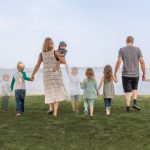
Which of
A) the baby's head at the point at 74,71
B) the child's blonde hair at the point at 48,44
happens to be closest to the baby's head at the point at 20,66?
the child's blonde hair at the point at 48,44

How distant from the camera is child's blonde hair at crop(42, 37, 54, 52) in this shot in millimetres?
14838

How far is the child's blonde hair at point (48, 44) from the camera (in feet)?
48.7

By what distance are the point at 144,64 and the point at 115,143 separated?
18.3 feet

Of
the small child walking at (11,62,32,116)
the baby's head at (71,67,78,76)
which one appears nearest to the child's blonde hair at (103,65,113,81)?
the baby's head at (71,67,78,76)

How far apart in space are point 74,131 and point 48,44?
10.4 feet

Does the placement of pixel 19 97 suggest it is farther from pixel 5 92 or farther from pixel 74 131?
pixel 74 131

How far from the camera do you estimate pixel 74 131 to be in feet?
41.9

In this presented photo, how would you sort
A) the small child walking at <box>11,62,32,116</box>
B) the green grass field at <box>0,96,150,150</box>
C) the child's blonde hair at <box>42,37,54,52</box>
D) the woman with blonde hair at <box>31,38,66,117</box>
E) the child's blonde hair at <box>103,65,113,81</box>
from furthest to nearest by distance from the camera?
the small child walking at <box>11,62,32,116</box> < the child's blonde hair at <box>103,65,113,81</box> < the woman with blonde hair at <box>31,38,66,117</box> < the child's blonde hair at <box>42,37,54,52</box> < the green grass field at <box>0,96,150,150</box>

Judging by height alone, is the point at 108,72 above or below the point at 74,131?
above

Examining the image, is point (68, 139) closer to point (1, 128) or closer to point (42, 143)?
point (42, 143)

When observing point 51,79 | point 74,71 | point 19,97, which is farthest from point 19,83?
point 74,71

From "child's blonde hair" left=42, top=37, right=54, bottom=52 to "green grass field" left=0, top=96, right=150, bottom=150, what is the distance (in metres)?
1.95

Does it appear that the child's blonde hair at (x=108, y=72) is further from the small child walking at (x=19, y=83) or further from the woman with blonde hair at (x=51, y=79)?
the small child walking at (x=19, y=83)

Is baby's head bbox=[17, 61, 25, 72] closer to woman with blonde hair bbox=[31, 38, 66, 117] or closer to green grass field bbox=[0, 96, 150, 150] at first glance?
woman with blonde hair bbox=[31, 38, 66, 117]
